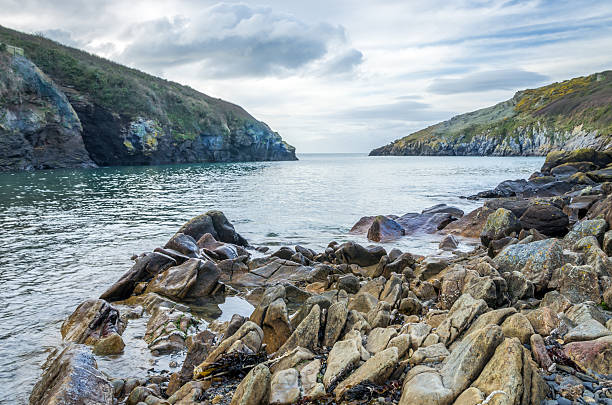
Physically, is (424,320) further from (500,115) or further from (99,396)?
(500,115)

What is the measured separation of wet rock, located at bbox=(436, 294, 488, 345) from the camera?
5.77m

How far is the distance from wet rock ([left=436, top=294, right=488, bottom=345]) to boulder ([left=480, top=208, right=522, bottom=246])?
31.7 ft

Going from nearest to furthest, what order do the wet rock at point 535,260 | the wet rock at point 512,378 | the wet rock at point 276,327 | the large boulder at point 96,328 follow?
the wet rock at point 512,378 < the wet rock at point 276,327 < the large boulder at point 96,328 < the wet rock at point 535,260

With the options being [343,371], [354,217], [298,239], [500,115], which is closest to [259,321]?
[343,371]

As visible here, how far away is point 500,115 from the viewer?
197 m

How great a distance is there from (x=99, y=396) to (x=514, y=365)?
537 cm

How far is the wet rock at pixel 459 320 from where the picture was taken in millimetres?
5770

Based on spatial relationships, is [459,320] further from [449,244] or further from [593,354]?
[449,244]

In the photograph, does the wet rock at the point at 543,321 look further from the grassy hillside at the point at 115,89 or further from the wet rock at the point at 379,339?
the grassy hillside at the point at 115,89

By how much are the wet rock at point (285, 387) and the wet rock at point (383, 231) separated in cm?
1397

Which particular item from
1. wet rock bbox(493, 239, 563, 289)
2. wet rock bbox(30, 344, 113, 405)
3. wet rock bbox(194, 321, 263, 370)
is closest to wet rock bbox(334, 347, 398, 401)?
wet rock bbox(194, 321, 263, 370)

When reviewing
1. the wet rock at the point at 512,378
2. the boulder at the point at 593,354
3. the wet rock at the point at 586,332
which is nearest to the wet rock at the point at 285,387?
the wet rock at the point at 512,378

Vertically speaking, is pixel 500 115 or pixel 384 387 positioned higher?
pixel 500 115

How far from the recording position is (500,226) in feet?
49.3
